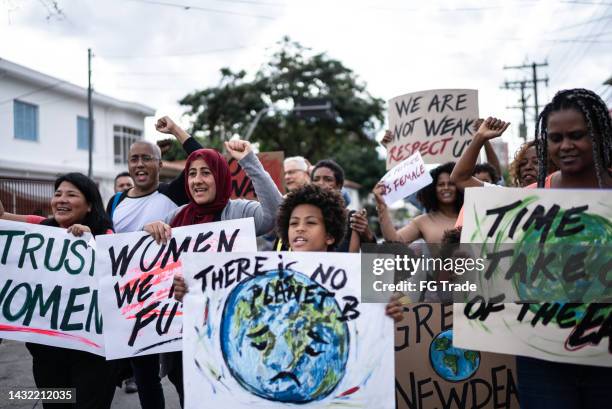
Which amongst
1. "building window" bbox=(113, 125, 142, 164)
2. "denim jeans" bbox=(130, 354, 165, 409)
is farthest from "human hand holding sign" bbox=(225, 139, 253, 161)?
"building window" bbox=(113, 125, 142, 164)

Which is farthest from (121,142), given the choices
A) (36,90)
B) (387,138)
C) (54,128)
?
(387,138)

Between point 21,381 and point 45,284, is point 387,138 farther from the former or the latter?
point 21,381

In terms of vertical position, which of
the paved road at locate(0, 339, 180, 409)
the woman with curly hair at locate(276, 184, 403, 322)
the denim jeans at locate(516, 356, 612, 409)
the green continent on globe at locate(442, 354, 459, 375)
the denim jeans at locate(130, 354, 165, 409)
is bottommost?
the paved road at locate(0, 339, 180, 409)

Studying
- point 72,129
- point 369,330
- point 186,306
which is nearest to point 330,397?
point 369,330

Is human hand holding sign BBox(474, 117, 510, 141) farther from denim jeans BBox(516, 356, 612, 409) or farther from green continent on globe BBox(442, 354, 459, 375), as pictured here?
denim jeans BBox(516, 356, 612, 409)

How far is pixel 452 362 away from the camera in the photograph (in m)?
2.59

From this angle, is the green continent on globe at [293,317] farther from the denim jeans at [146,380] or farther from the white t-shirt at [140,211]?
the white t-shirt at [140,211]

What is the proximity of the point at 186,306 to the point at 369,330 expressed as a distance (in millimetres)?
760

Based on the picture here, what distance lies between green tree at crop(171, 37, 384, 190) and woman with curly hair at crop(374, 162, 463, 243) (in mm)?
22517

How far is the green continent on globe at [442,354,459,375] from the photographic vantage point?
258 cm

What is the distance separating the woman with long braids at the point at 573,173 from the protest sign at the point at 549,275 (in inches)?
2.4

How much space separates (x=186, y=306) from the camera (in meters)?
2.27

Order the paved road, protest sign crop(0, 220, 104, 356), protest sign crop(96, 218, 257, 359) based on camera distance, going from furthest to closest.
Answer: the paved road < protest sign crop(0, 220, 104, 356) < protest sign crop(96, 218, 257, 359)

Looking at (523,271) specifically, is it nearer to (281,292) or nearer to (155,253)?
(281,292)
